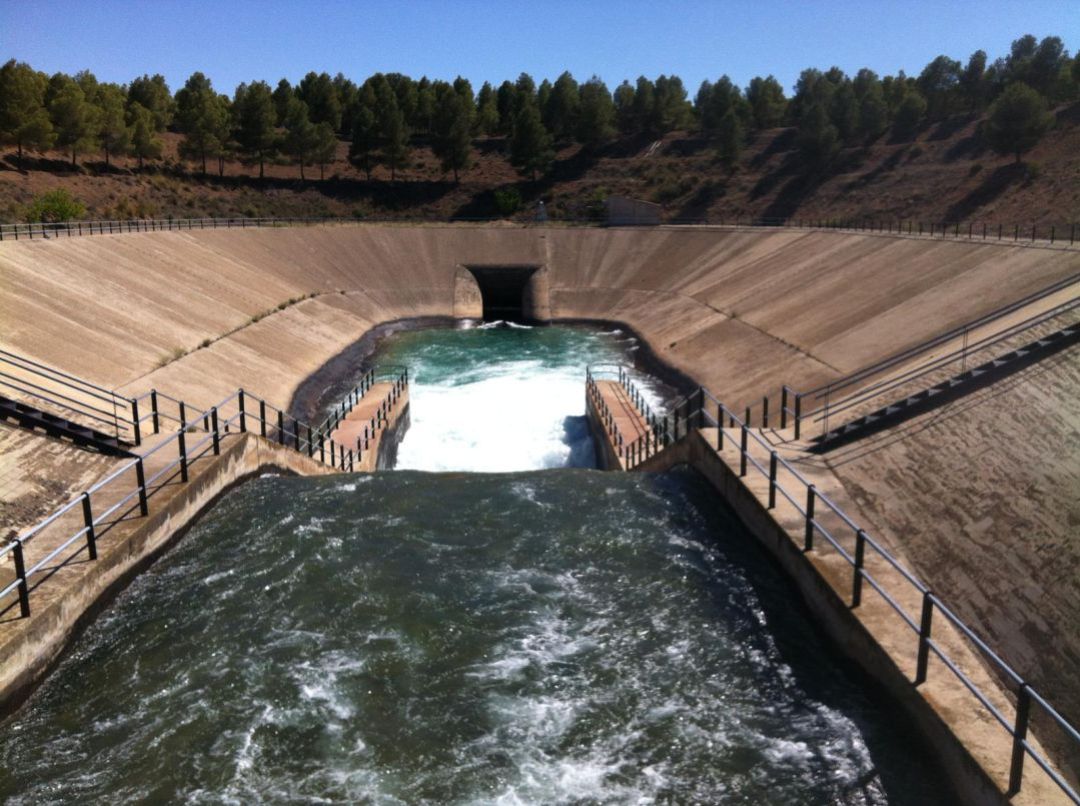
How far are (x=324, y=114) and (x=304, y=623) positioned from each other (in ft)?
372

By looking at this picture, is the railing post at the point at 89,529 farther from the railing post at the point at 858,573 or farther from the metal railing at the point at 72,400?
the railing post at the point at 858,573

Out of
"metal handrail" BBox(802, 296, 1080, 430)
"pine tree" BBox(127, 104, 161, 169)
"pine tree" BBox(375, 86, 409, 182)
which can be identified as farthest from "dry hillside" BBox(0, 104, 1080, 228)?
"metal handrail" BBox(802, 296, 1080, 430)

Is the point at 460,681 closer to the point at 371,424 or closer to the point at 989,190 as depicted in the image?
the point at 371,424

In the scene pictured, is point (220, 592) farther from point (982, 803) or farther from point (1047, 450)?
point (1047, 450)

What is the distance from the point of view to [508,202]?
9306 cm

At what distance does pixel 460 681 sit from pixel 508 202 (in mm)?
86826

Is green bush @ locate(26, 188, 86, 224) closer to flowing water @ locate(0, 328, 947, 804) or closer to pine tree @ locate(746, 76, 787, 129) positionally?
flowing water @ locate(0, 328, 947, 804)

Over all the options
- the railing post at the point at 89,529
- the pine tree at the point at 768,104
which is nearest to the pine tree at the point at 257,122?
the pine tree at the point at 768,104

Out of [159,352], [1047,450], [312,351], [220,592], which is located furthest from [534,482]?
[312,351]

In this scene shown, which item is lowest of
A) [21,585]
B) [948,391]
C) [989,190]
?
[21,585]

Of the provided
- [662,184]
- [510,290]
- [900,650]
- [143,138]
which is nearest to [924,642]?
[900,650]

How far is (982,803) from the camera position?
7.09 meters

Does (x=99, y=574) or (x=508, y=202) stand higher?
(x=508, y=202)

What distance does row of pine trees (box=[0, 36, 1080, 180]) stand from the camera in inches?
3027
